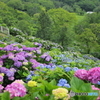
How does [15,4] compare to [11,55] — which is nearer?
[11,55]

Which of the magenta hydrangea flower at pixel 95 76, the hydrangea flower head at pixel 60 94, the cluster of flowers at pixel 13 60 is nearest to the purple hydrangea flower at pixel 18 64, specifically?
the cluster of flowers at pixel 13 60

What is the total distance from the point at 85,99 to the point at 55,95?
0.22 meters

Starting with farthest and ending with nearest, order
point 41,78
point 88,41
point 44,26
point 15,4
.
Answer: point 15,4
point 44,26
point 88,41
point 41,78

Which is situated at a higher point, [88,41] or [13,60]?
[13,60]

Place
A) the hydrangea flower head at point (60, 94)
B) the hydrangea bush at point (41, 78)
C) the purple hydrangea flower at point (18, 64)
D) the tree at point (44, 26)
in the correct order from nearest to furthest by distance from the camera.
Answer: the hydrangea flower head at point (60, 94) < the hydrangea bush at point (41, 78) < the purple hydrangea flower at point (18, 64) < the tree at point (44, 26)

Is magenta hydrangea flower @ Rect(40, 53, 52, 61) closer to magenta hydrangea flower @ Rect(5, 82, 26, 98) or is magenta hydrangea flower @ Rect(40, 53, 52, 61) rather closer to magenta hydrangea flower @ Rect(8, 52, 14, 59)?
magenta hydrangea flower @ Rect(8, 52, 14, 59)

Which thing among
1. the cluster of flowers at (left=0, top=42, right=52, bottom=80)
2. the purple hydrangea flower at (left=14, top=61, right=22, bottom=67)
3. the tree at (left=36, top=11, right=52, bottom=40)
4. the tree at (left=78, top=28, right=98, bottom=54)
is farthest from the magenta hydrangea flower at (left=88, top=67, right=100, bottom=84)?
the tree at (left=36, top=11, right=52, bottom=40)

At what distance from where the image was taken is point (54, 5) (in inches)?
2566

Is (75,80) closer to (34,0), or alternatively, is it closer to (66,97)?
(66,97)

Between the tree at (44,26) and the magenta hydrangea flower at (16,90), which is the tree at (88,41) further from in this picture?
the magenta hydrangea flower at (16,90)

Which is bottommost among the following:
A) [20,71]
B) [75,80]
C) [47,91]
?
[20,71]

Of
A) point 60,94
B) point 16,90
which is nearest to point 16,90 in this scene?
point 16,90

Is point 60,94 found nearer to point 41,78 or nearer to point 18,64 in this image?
point 41,78

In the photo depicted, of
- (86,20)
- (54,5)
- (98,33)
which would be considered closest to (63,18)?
(86,20)
